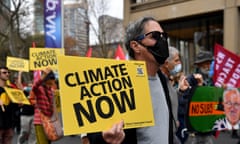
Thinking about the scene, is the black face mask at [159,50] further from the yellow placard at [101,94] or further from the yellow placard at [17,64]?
the yellow placard at [17,64]

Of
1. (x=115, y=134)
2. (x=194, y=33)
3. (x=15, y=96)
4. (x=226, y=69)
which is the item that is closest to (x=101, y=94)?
(x=115, y=134)

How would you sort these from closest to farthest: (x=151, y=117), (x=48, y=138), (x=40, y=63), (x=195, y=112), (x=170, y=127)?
(x=151, y=117), (x=170, y=127), (x=195, y=112), (x=48, y=138), (x=40, y=63)

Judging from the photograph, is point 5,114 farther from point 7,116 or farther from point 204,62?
point 204,62

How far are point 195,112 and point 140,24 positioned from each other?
3012 millimetres

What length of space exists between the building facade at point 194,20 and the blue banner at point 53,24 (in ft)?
17.8

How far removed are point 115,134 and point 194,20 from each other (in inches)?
695

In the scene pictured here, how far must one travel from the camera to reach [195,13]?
701 inches

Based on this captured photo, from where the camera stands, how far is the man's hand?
6.04 feet

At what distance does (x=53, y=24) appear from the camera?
11.4 meters

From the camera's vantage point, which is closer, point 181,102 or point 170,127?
point 170,127

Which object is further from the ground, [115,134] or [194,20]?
[194,20]

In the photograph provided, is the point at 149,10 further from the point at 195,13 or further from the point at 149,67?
the point at 149,67

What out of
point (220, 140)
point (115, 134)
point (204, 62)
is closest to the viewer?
point (115, 134)

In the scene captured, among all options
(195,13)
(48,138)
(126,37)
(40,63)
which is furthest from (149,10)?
(126,37)
